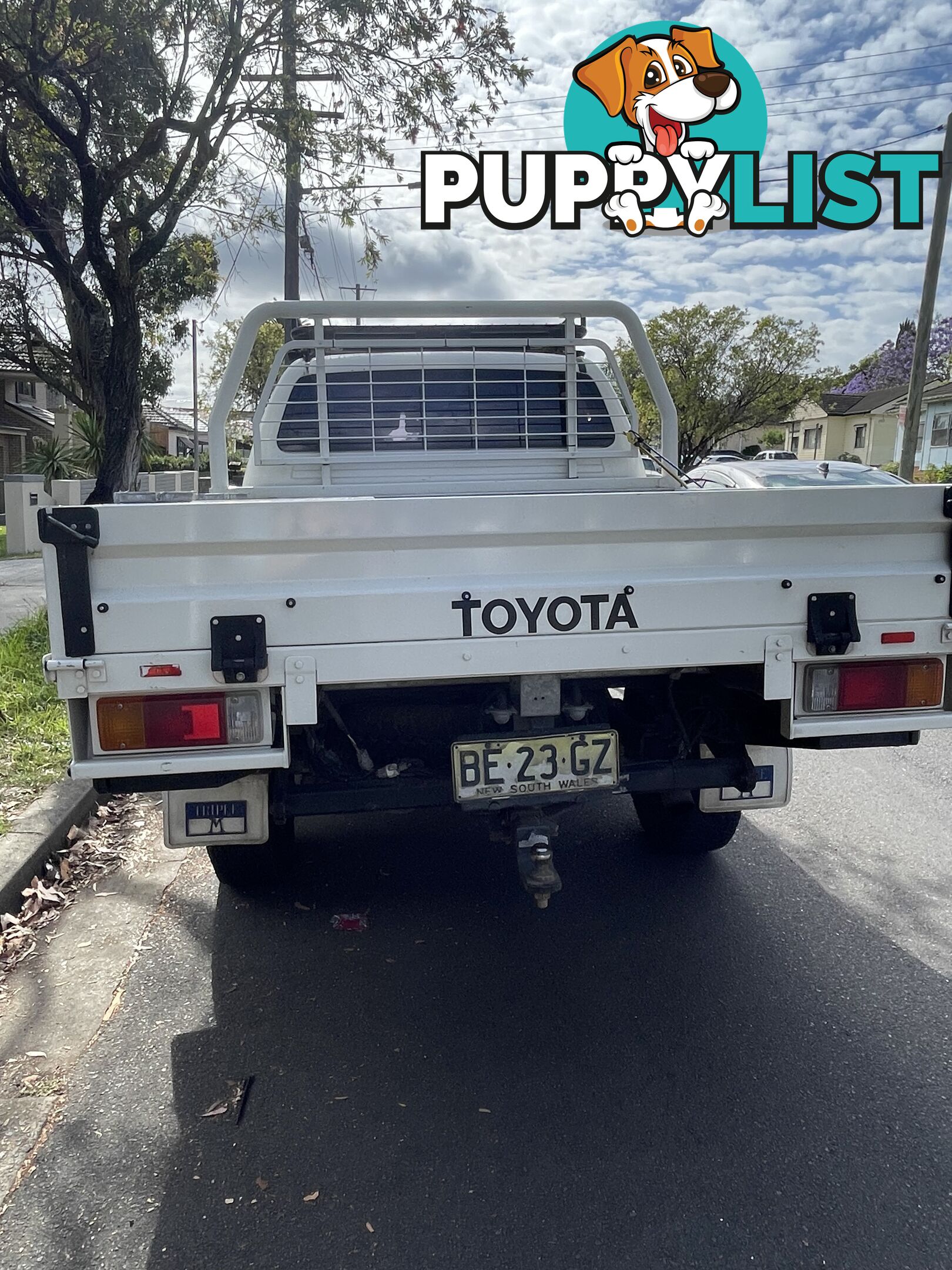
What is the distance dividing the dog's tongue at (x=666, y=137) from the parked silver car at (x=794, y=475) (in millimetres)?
3483

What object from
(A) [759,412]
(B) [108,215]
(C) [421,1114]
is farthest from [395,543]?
(A) [759,412]

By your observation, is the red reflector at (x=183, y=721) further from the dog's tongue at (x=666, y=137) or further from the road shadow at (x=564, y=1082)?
the dog's tongue at (x=666, y=137)

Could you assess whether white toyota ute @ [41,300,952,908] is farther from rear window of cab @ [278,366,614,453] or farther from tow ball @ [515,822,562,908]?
rear window of cab @ [278,366,614,453]

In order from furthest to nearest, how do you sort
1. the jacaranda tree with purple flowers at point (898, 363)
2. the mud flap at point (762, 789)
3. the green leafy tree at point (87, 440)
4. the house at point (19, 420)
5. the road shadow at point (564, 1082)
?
the jacaranda tree with purple flowers at point (898, 363)
the house at point (19, 420)
the green leafy tree at point (87, 440)
the mud flap at point (762, 789)
the road shadow at point (564, 1082)

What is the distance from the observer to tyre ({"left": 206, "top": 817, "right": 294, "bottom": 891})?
152 inches

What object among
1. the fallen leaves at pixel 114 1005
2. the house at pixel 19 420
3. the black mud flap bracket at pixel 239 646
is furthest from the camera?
the house at pixel 19 420

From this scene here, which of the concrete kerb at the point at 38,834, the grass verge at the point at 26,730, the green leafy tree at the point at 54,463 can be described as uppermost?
the green leafy tree at the point at 54,463

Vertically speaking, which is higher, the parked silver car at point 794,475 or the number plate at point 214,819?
the parked silver car at point 794,475

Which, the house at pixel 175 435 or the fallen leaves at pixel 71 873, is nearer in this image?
the fallen leaves at pixel 71 873

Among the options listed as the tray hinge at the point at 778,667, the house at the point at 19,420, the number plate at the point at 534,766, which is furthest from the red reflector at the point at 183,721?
the house at the point at 19,420

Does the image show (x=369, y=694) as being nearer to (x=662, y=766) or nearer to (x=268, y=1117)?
(x=662, y=766)

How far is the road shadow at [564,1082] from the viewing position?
7.48 feet

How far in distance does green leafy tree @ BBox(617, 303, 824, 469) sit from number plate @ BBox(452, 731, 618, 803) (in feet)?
106

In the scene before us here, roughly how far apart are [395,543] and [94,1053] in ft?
6.10
